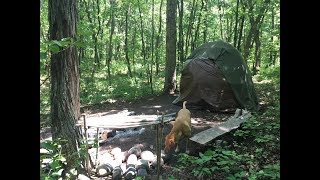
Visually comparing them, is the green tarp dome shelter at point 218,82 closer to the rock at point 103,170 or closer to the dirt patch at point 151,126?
the dirt patch at point 151,126

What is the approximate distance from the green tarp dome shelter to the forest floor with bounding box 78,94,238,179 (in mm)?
484

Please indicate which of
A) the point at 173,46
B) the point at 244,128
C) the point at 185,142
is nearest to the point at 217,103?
the point at 244,128

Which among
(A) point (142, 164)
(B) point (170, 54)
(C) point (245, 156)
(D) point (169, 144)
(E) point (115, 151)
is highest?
(B) point (170, 54)

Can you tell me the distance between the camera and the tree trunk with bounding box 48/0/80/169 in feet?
19.4

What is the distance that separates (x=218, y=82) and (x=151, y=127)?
4.38 m

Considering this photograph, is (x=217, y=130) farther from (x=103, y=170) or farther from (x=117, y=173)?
(x=103, y=170)

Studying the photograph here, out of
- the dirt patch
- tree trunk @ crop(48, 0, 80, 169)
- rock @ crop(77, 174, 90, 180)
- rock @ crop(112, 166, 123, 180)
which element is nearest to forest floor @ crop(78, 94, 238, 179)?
the dirt patch

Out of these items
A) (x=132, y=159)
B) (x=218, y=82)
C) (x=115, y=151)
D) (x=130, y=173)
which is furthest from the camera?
(x=218, y=82)

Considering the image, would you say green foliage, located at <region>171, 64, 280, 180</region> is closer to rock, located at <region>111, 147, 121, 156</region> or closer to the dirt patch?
the dirt patch

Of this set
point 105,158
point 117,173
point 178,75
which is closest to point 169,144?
point 117,173

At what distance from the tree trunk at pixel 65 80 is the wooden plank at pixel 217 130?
298 centimetres

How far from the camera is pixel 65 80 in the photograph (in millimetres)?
6164
